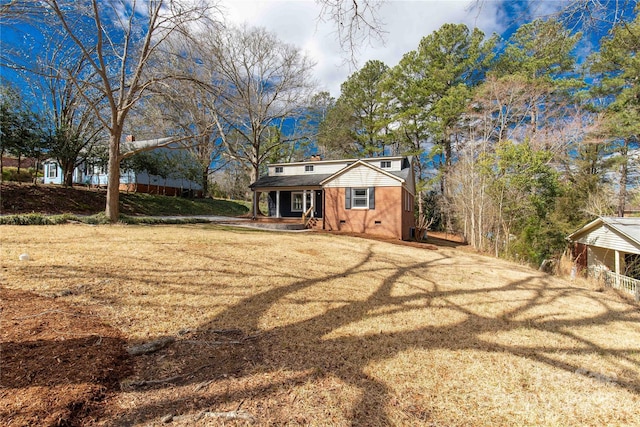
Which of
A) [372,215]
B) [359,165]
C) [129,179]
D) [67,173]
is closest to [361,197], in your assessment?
[372,215]

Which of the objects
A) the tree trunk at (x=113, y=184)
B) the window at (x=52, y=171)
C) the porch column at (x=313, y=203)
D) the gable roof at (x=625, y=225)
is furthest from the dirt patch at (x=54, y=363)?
the window at (x=52, y=171)

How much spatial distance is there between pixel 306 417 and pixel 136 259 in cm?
505

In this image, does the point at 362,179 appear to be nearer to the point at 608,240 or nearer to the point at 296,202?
the point at 296,202

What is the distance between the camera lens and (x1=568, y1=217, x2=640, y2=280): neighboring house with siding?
1188 cm

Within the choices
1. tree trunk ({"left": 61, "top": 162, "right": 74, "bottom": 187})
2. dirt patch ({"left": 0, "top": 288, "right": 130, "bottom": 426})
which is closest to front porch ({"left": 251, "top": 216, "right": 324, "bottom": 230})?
dirt patch ({"left": 0, "top": 288, "right": 130, "bottom": 426})

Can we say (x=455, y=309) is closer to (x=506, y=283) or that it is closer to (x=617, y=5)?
(x=506, y=283)

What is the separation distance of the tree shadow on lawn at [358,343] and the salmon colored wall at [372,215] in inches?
380

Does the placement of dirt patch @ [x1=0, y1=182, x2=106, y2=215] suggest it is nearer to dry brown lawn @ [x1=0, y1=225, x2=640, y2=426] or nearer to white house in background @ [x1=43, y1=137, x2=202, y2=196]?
white house in background @ [x1=43, y1=137, x2=202, y2=196]

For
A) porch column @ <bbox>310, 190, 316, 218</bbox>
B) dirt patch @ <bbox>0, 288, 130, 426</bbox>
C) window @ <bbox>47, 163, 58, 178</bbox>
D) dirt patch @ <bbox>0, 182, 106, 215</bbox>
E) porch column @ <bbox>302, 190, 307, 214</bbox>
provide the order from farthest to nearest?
window @ <bbox>47, 163, 58, 178</bbox>
porch column @ <bbox>302, 190, 307, 214</bbox>
porch column @ <bbox>310, 190, 316, 218</bbox>
dirt patch @ <bbox>0, 182, 106, 215</bbox>
dirt patch @ <bbox>0, 288, 130, 426</bbox>

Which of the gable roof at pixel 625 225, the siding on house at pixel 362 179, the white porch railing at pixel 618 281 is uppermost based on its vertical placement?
the siding on house at pixel 362 179

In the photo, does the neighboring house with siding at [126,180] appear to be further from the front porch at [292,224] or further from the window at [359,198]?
the window at [359,198]

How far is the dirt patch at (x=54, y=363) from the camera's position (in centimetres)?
187

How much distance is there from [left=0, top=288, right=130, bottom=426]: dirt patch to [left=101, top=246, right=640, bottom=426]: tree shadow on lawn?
395 millimetres

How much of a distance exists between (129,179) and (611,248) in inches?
1258
